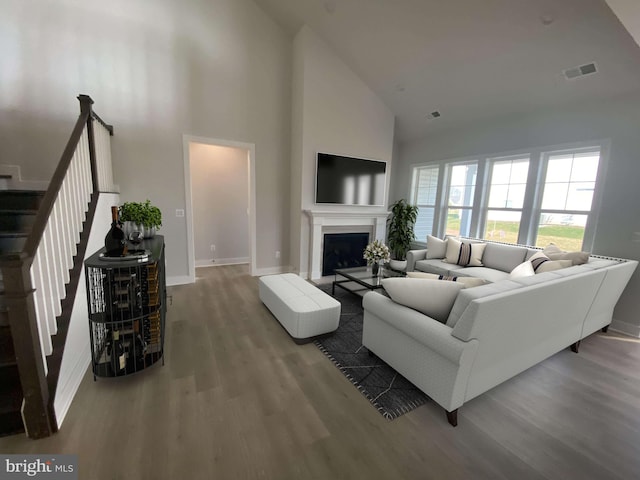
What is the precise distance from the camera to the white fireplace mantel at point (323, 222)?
4648mm

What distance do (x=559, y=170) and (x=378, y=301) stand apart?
3.62m

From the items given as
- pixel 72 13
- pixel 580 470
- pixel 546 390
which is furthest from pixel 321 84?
pixel 580 470

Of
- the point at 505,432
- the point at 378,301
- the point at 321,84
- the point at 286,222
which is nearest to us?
the point at 505,432

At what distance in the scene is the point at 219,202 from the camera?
5.33 metres

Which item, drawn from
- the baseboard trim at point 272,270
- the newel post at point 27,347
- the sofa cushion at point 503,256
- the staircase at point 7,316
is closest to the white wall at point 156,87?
the baseboard trim at point 272,270

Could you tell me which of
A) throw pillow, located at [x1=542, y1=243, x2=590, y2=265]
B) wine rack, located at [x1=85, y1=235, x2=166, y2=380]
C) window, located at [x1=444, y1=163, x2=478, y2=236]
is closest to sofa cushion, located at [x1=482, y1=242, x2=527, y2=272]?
throw pillow, located at [x1=542, y1=243, x2=590, y2=265]

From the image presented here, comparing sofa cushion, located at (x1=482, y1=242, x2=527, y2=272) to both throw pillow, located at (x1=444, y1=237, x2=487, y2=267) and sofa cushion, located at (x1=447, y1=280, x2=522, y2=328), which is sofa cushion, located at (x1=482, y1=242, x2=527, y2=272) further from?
sofa cushion, located at (x1=447, y1=280, x2=522, y2=328)

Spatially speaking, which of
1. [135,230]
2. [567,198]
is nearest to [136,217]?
[135,230]

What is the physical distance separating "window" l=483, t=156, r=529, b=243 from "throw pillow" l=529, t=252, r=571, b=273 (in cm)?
100

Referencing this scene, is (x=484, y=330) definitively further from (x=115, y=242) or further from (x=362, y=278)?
(x=115, y=242)

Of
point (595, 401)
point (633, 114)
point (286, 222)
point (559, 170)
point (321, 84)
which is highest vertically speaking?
point (321, 84)

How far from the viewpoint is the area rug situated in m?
1.89

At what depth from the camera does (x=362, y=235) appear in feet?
17.4

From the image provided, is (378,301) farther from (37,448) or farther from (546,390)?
(37,448)
